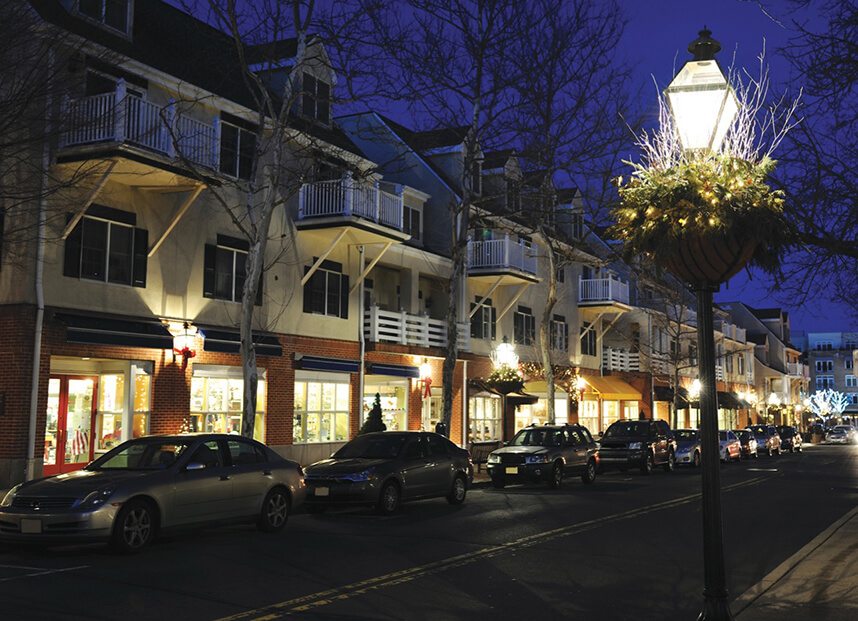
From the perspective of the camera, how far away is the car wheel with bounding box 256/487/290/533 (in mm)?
13125

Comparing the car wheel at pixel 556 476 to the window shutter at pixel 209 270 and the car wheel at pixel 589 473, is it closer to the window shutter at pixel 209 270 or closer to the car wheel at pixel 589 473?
the car wheel at pixel 589 473

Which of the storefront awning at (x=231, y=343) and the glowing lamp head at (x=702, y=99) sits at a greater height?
the glowing lamp head at (x=702, y=99)

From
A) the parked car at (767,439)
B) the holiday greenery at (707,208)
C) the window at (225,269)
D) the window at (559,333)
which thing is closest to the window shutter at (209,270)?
the window at (225,269)

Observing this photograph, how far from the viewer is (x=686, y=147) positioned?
21.1ft

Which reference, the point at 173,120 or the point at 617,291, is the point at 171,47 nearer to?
the point at 173,120

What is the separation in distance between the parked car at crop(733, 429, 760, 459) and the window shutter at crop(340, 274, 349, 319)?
2436 cm

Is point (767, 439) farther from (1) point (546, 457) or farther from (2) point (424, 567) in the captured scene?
(2) point (424, 567)

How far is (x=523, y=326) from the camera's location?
38.5 meters

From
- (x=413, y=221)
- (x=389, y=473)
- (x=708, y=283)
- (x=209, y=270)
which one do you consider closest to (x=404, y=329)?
(x=413, y=221)

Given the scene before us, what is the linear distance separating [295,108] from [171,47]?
511 centimetres

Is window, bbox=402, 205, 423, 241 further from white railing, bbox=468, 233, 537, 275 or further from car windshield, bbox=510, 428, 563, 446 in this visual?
car windshield, bbox=510, 428, 563, 446

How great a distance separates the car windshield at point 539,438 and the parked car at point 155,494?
9.95 metres

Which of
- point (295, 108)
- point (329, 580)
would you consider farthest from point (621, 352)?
point (329, 580)

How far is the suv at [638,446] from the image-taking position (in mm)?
27578
